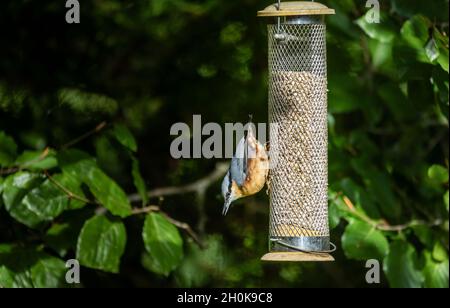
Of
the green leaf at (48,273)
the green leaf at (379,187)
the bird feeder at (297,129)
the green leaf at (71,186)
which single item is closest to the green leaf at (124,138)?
the green leaf at (71,186)

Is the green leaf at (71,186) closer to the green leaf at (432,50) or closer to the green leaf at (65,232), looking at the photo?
the green leaf at (65,232)

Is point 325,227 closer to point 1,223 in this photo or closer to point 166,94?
point 1,223

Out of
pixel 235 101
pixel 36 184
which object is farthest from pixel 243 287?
pixel 36 184

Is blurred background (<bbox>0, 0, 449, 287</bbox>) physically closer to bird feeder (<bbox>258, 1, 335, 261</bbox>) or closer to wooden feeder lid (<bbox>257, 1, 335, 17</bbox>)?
bird feeder (<bbox>258, 1, 335, 261</bbox>)

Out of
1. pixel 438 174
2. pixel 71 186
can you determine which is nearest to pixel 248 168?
pixel 71 186
